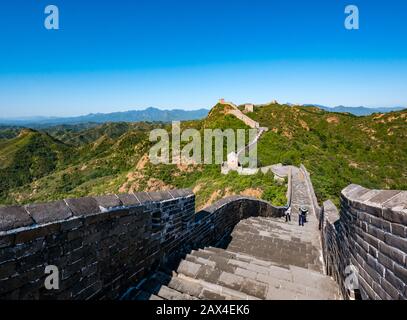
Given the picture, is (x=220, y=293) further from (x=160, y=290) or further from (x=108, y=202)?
(x=108, y=202)

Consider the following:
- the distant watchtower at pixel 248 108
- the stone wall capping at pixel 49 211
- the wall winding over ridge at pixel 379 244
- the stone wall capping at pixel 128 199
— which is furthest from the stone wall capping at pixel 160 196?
the distant watchtower at pixel 248 108

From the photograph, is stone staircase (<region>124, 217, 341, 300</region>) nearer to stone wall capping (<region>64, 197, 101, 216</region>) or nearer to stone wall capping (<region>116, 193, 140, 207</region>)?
stone wall capping (<region>116, 193, 140, 207</region>)

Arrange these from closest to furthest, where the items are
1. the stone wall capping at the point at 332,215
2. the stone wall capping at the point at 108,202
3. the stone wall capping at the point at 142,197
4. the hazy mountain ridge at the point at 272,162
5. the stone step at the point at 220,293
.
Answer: the stone wall capping at the point at 108,202 < the stone step at the point at 220,293 < the stone wall capping at the point at 142,197 < the stone wall capping at the point at 332,215 < the hazy mountain ridge at the point at 272,162

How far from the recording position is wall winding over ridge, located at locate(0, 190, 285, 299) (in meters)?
2.15

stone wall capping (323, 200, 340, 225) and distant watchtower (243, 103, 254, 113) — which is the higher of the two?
distant watchtower (243, 103, 254, 113)

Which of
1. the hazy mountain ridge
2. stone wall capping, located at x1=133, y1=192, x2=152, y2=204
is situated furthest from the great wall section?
the hazy mountain ridge

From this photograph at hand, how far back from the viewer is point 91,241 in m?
2.87

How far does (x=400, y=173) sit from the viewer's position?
30219 millimetres

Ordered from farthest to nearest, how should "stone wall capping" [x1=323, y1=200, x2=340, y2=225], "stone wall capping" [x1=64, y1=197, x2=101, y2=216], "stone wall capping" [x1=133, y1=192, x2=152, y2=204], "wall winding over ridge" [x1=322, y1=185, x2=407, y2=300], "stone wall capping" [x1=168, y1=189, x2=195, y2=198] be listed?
"stone wall capping" [x1=323, y1=200, x2=340, y2=225] → "stone wall capping" [x1=168, y1=189, x2=195, y2=198] → "stone wall capping" [x1=133, y1=192, x2=152, y2=204] → "stone wall capping" [x1=64, y1=197, x2=101, y2=216] → "wall winding over ridge" [x1=322, y1=185, x2=407, y2=300]

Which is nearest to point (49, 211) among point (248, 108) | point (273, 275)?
point (273, 275)

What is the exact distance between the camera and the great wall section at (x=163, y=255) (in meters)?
2.16

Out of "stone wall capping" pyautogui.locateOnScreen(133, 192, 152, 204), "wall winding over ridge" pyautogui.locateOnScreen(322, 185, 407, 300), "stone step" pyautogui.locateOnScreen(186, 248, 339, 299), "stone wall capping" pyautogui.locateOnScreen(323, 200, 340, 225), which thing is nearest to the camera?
"wall winding over ridge" pyautogui.locateOnScreen(322, 185, 407, 300)

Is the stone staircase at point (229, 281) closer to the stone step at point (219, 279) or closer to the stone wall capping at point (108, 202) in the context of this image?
the stone step at point (219, 279)
